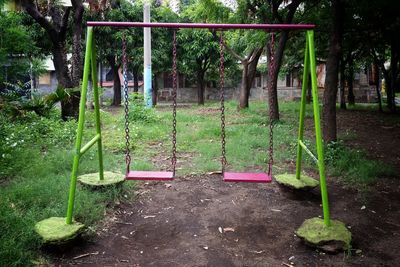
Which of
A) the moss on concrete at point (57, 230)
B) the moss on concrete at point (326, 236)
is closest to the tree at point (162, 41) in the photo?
the moss on concrete at point (57, 230)

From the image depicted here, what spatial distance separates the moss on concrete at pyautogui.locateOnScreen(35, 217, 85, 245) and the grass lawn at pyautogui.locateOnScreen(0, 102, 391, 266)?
0.30 ft

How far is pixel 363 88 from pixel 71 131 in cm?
2319

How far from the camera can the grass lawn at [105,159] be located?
423 centimetres

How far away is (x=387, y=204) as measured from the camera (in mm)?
5199

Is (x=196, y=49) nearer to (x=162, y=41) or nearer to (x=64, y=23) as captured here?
(x=162, y=41)

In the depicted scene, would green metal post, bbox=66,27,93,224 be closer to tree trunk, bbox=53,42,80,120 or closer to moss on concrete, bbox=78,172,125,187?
moss on concrete, bbox=78,172,125,187

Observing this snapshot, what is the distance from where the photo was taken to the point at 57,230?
382cm

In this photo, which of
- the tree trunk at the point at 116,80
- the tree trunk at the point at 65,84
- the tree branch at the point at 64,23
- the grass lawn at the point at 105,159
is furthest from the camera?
the tree trunk at the point at 116,80

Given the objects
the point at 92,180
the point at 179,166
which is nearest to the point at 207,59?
the point at 179,166

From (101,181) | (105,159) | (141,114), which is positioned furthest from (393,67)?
(101,181)

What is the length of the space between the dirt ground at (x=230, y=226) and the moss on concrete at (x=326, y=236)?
10 centimetres

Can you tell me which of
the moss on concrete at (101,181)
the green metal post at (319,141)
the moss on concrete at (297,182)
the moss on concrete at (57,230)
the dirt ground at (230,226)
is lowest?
the dirt ground at (230,226)

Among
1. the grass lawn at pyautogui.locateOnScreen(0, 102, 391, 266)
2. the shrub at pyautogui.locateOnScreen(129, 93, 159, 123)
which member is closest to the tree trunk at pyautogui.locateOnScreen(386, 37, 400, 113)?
the grass lawn at pyautogui.locateOnScreen(0, 102, 391, 266)

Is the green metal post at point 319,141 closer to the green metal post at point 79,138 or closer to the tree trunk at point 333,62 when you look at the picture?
the green metal post at point 79,138
